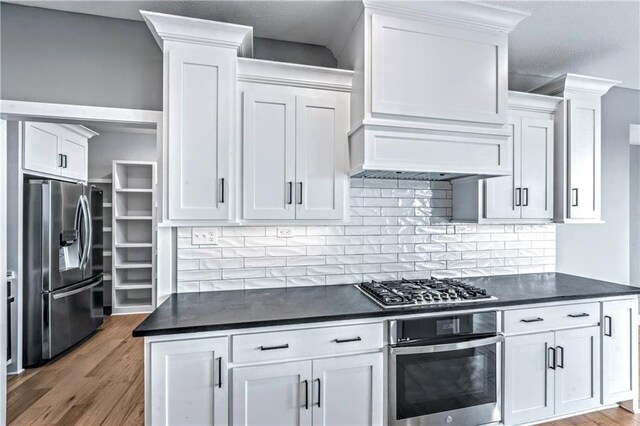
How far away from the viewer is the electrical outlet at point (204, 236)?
228cm

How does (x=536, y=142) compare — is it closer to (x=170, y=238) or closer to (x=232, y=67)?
(x=232, y=67)

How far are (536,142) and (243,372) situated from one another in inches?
103

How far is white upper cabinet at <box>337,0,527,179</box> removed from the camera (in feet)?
6.57

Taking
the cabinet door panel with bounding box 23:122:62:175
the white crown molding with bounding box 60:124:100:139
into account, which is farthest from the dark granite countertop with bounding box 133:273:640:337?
the white crown molding with bounding box 60:124:100:139

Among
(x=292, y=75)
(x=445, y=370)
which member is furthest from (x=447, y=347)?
(x=292, y=75)

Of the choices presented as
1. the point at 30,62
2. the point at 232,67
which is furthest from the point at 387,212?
the point at 30,62

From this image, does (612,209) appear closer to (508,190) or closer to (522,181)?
(522,181)

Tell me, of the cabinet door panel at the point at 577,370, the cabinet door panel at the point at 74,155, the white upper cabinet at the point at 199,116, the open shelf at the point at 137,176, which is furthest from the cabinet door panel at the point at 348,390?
the open shelf at the point at 137,176

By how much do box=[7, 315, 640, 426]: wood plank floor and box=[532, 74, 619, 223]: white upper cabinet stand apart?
4.84 ft

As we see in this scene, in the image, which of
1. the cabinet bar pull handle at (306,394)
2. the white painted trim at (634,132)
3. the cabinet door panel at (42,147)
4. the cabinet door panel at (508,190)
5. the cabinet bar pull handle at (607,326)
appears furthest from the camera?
the white painted trim at (634,132)

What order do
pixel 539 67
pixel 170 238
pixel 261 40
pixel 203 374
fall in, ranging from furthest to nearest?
1. pixel 539 67
2. pixel 261 40
3. pixel 170 238
4. pixel 203 374

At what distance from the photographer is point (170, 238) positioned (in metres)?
2.27

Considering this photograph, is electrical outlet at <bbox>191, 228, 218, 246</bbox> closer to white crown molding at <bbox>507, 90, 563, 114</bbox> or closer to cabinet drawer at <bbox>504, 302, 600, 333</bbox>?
cabinet drawer at <bbox>504, 302, 600, 333</bbox>

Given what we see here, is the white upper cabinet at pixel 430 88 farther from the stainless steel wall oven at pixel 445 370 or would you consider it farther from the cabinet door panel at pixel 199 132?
the stainless steel wall oven at pixel 445 370
